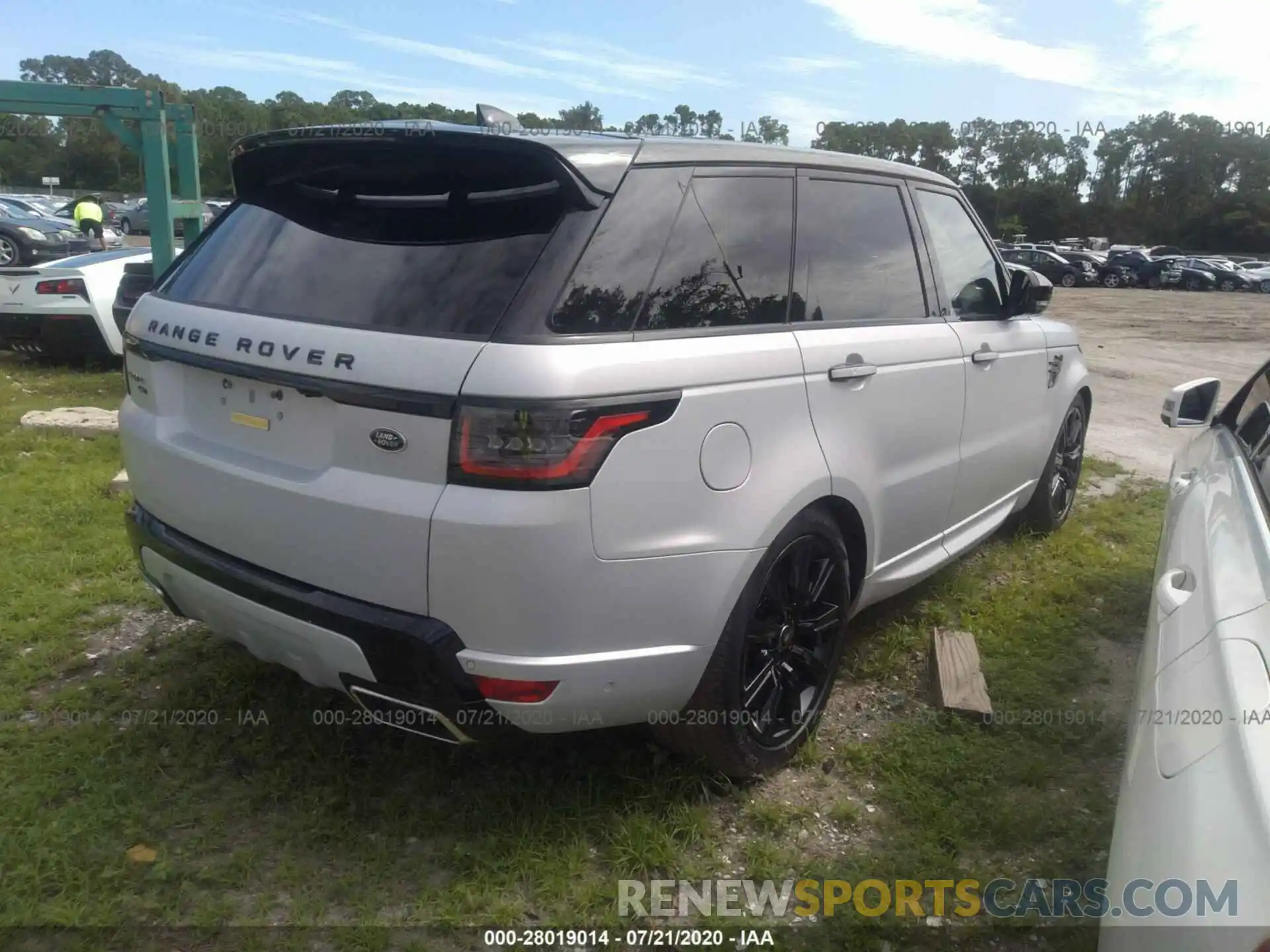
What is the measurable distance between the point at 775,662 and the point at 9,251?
17608 millimetres

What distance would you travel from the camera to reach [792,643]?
2893 mm

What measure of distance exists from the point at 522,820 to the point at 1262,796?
1867 millimetres

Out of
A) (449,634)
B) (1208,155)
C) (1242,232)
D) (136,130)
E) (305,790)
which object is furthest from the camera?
(1208,155)

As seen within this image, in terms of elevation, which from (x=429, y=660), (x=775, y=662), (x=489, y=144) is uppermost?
(x=489, y=144)

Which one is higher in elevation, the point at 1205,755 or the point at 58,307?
the point at 1205,755

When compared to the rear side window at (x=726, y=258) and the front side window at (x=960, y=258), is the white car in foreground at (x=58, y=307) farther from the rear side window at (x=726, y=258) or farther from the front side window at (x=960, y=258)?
the rear side window at (x=726, y=258)

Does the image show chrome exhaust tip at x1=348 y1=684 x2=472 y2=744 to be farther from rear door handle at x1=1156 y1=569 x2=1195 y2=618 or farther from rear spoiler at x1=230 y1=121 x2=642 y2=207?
rear door handle at x1=1156 y1=569 x2=1195 y2=618

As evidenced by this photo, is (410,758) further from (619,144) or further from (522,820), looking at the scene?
(619,144)

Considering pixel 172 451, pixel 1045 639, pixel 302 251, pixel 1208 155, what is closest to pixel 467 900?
pixel 172 451

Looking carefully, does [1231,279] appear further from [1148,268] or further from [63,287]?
[63,287]

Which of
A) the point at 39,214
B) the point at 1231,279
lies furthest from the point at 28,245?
the point at 1231,279

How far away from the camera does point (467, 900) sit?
2.36 meters

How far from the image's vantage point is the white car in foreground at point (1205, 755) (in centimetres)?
121

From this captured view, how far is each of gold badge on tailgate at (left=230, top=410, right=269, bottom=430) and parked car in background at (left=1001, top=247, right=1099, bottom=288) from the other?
38.6m
